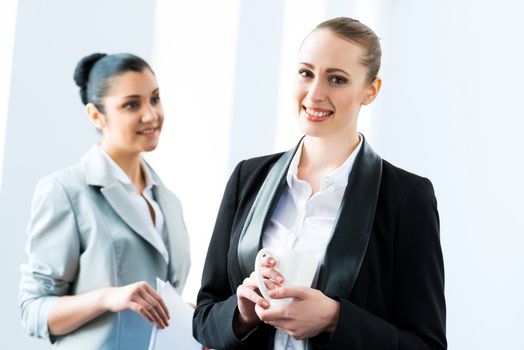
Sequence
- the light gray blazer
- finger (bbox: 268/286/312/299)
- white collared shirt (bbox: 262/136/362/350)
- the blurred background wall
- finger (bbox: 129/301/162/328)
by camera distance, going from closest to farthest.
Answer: finger (bbox: 268/286/312/299) < white collared shirt (bbox: 262/136/362/350) < finger (bbox: 129/301/162/328) < the light gray blazer < the blurred background wall

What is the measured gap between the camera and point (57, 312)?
1947 millimetres

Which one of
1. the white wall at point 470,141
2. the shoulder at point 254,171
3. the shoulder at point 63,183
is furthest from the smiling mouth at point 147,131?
the white wall at point 470,141

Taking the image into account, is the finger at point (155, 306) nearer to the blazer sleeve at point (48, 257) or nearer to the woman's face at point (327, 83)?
the blazer sleeve at point (48, 257)

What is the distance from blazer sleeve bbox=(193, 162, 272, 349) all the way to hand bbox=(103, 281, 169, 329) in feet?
1.62

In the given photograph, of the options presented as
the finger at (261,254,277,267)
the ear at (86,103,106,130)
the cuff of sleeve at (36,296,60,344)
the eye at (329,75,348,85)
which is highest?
the eye at (329,75,348,85)

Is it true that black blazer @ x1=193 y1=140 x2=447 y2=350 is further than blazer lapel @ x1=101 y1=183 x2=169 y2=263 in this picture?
No

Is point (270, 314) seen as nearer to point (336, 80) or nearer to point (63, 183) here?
point (336, 80)

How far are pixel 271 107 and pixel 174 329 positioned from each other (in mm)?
1801

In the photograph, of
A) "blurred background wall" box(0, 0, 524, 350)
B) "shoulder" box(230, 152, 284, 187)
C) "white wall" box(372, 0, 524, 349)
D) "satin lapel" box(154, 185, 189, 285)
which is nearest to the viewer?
"shoulder" box(230, 152, 284, 187)

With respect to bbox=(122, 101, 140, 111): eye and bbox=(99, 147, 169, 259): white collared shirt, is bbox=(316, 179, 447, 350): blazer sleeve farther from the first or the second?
bbox=(122, 101, 140, 111): eye

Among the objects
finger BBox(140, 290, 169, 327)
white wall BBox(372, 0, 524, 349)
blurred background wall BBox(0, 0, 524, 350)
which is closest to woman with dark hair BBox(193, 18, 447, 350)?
finger BBox(140, 290, 169, 327)

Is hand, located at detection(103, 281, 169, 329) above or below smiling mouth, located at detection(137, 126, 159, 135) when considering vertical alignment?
below

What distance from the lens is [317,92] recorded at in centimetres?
132

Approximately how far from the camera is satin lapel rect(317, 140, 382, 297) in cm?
125
